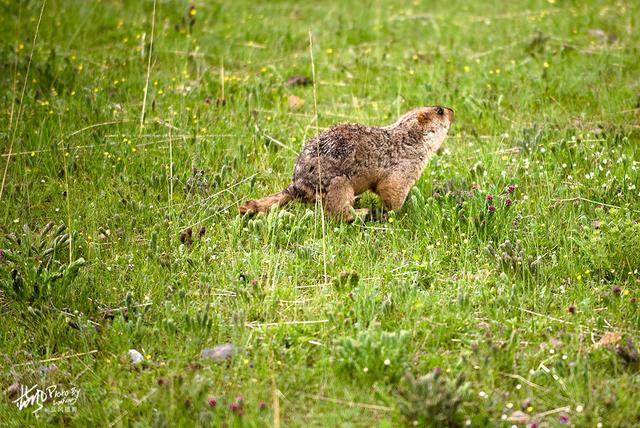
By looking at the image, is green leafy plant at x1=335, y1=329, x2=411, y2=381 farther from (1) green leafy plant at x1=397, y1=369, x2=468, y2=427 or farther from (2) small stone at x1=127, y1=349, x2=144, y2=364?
(2) small stone at x1=127, y1=349, x2=144, y2=364

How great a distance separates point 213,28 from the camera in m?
9.25

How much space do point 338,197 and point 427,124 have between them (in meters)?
1.13

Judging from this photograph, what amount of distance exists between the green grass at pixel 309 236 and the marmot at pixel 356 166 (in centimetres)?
18

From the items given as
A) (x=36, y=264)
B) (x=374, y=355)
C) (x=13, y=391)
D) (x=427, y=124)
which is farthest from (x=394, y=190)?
(x=13, y=391)

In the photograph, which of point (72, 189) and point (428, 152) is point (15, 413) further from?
point (428, 152)

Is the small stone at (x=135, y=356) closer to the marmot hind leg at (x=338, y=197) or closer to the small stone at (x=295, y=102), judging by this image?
the marmot hind leg at (x=338, y=197)

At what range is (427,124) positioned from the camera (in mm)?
5973

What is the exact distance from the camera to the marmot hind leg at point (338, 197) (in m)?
5.34

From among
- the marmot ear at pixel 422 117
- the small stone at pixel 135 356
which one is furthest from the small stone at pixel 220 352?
the marmot ear at pixel 422 117

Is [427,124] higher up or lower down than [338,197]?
higher up

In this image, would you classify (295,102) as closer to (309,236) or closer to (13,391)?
(309,236)

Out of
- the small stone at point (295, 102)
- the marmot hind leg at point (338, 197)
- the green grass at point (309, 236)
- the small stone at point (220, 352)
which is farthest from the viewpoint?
the small stone at point (295, 102)

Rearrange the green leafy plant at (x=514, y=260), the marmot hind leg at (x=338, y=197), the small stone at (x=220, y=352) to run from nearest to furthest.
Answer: the small stone at (x=220, y=352) → the green leafy plant at (x=514, y=260) → the marmot hind leg at (x=338, y=197)

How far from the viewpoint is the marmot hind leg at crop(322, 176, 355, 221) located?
17.5ft
